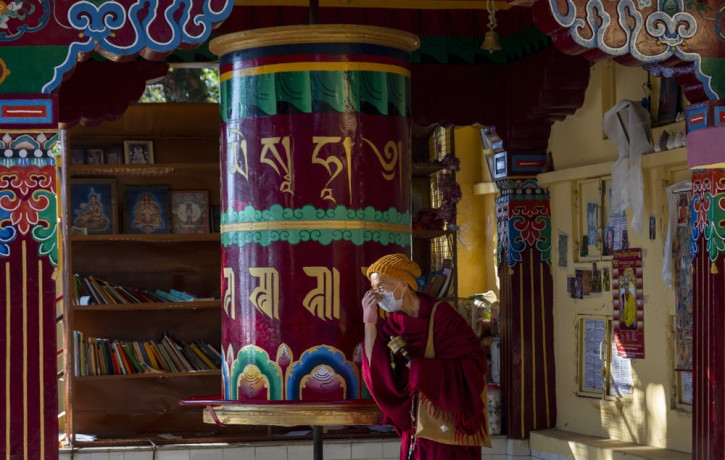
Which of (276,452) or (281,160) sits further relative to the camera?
(276,452)

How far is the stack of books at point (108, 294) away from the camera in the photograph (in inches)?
349

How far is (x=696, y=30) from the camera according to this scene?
6008mm

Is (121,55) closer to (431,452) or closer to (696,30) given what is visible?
(431,452)

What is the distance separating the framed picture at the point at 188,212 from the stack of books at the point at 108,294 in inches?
18.7

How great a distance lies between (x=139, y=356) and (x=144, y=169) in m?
1.30

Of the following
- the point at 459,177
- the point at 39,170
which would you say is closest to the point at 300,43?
the point at 39,170

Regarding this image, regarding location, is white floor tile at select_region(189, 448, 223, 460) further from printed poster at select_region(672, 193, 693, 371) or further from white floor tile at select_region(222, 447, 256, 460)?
printed poster at select_region(672, 193, 693, 371)

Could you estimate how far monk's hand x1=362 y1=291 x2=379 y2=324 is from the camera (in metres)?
5.72

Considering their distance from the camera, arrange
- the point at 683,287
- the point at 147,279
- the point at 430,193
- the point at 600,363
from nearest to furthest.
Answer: the point at 683,287, the point at 600,363, the point at 147,279, the point at 430,193

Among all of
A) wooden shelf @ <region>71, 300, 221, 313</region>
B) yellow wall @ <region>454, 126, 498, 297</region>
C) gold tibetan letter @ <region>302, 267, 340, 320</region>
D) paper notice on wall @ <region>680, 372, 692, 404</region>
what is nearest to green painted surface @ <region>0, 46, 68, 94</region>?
gold tibetan letter @ <region>302, 267, 340, 320</region>

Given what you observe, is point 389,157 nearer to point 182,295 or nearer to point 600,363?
point 600,363

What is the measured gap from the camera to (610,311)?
329 inches

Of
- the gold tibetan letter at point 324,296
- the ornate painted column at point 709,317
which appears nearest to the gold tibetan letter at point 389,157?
the gold tibetan letter at point 324,296

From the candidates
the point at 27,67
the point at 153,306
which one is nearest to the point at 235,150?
the point at 27,67
